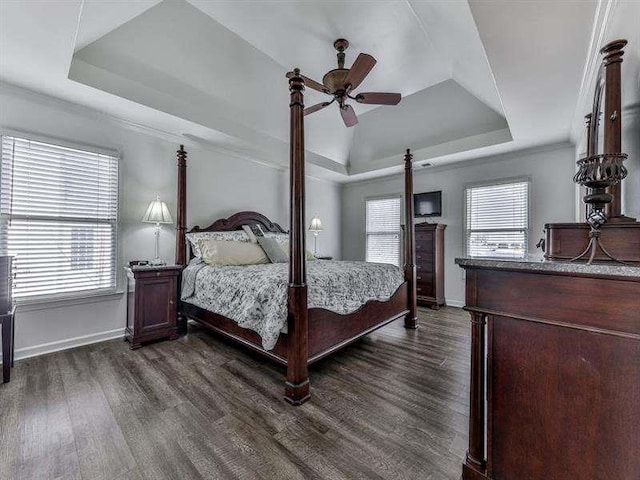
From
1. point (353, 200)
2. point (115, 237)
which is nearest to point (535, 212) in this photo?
point (353, 200)

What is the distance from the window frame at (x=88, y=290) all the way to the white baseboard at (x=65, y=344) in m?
0.38

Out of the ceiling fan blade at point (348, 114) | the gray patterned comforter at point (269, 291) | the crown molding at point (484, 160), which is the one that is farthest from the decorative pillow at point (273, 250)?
the crown molding at point (484, 160)

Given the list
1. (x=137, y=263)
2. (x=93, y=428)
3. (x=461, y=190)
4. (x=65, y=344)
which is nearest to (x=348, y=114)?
(x=461, y=190)

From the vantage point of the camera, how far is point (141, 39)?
2836mm

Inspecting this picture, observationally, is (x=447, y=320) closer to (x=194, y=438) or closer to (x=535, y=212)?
(x=535, y=212)

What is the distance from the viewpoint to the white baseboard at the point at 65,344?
2.72 m

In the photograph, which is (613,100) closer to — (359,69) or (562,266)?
(562,266)

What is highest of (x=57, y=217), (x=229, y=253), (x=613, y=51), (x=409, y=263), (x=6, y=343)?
(x=613, y=51)

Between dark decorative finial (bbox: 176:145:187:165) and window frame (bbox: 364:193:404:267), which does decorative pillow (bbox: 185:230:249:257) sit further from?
window frame (bbox: 364:193:404:267)

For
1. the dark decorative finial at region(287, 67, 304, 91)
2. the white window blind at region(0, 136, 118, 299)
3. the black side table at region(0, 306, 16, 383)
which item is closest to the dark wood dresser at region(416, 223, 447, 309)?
the dark decorative finial at region(287, 67, 304, 91)

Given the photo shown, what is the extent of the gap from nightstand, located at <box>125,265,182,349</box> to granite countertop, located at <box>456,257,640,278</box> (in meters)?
3.06

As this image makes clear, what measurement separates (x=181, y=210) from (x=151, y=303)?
1.24m

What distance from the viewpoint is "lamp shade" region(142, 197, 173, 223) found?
3324 millimetres

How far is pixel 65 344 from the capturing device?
295cm
